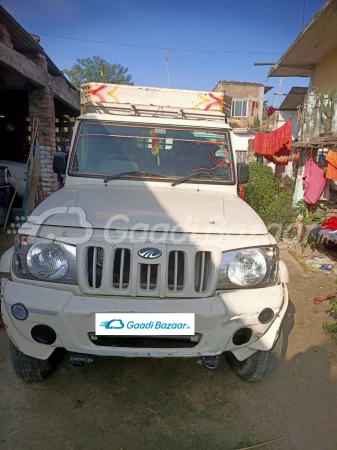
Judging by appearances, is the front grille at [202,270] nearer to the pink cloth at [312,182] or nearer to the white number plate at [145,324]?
the white number plate at [145,324]

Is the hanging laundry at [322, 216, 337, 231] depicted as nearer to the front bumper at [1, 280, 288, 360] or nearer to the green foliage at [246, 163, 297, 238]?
the green foliage at [246, 163, 297, 238]

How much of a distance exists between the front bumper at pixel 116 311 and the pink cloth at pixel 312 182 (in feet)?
17.6

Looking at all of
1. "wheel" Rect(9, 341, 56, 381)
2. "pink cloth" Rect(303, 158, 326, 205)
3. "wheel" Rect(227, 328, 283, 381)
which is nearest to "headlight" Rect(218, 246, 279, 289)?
"wheel" Rect(227, 328, 283, 381)

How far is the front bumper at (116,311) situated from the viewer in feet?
6.71

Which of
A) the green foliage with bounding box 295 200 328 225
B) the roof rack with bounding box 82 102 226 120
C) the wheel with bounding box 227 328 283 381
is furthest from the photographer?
the green foliage with bounding box 295 200 328 225

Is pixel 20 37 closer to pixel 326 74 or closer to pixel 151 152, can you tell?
pixel 151 152

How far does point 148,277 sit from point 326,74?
941cm

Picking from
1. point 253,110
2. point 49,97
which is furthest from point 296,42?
point 253,110

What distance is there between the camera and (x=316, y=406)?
2.53 meters

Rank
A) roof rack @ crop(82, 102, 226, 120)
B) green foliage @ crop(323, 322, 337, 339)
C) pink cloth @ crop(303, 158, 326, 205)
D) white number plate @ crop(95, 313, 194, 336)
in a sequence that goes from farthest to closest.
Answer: pink cloth @ crop(303, 158, 326, 205) → roof rack @ crop(82, 102, 226, 120) → green foliage @ crop(323, 322, 337, 339) → white number plate @ crop(95, 313, 194, 336)

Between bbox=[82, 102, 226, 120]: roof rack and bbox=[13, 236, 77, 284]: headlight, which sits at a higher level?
bbox=[82, 102, 226, 120]: roof rack

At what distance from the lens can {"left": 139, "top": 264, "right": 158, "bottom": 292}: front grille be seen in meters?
2.13

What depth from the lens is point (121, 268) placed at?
2.12 m

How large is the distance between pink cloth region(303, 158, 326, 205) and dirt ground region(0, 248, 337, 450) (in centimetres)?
452
